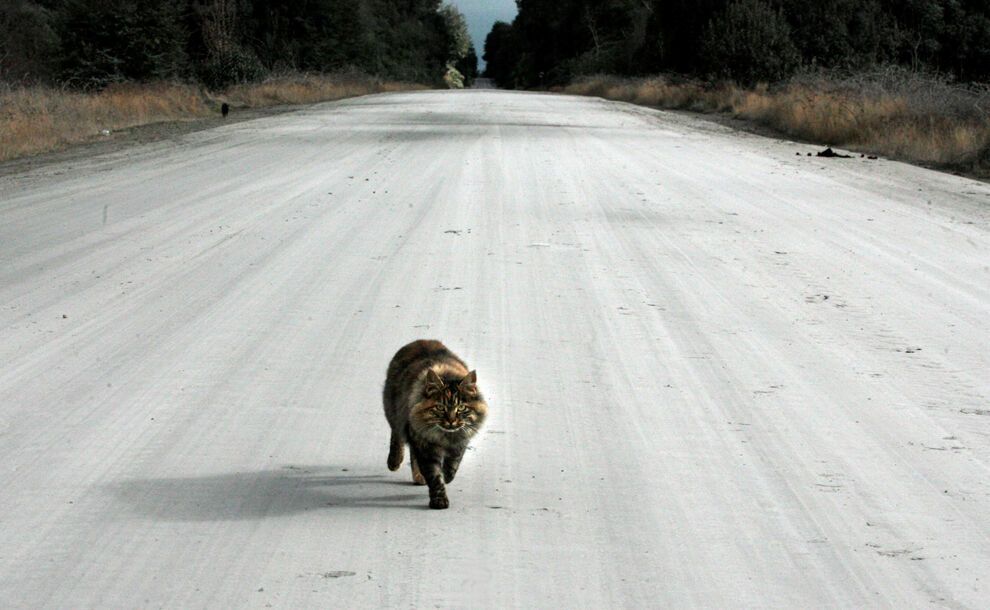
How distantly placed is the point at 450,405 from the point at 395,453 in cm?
74

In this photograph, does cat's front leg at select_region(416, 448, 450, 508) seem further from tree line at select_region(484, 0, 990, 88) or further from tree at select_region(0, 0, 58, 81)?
tree at select_region(0, 0, 58, 81)

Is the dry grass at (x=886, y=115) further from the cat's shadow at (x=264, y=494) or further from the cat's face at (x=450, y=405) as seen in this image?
the cat's face at (x=450, y=405)

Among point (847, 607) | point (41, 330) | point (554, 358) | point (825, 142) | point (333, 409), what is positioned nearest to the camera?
point (847, 607)

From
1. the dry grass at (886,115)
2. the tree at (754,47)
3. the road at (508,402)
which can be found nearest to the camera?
the road at (508,402)

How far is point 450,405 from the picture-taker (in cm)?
431

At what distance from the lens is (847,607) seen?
3785 millimetres

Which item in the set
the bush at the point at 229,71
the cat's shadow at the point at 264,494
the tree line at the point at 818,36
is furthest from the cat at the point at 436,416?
the bush at the point at 229,71

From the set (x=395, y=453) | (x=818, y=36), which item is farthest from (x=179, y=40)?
(x=395, y=453)

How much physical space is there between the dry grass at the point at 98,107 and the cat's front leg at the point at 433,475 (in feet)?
52.3

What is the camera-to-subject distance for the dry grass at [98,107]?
20.7 metres

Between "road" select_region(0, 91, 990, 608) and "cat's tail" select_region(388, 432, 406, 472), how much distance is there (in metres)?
0.05

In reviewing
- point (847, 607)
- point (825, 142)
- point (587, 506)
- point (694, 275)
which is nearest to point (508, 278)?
point (694, 275)

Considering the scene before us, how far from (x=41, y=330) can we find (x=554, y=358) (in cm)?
301

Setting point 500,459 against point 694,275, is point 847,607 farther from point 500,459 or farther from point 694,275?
point 694,275
